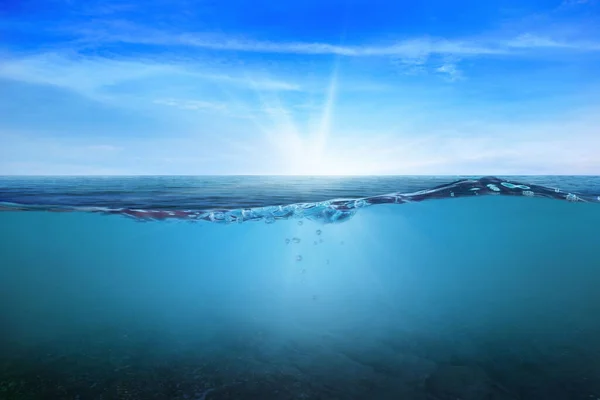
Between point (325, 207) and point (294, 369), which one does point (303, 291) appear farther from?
point (294, 369)

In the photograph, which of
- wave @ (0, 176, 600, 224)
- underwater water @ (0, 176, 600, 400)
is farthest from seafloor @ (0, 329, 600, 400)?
wave @ (0, 176, 600, 224)

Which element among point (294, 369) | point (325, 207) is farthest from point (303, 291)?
point (294, 369)

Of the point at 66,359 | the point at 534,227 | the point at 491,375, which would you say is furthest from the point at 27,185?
the point at 534,227

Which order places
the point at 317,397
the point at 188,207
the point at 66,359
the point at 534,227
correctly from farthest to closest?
the point at 534,227 < the point at 188,207 < the point at 66,359 < the point at 317,397

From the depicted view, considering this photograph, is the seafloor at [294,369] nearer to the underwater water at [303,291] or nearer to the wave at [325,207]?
the underwater water at [303,291]

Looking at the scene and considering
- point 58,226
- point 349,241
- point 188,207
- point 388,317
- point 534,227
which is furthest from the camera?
point 534,227

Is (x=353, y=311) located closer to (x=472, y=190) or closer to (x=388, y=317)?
(x=388, y=317)
